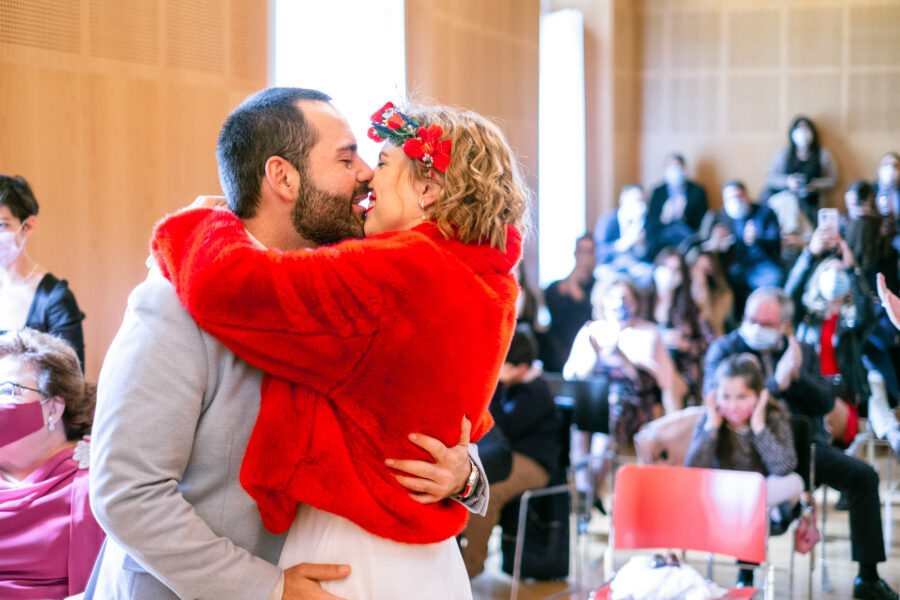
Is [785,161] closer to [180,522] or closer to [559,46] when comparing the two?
[559,46]

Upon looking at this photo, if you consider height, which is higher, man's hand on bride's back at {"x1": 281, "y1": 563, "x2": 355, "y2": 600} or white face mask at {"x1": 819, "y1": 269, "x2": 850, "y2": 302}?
white face mask at {"x1": 819, "y1": 269, "x2": 850, "y2": 302}

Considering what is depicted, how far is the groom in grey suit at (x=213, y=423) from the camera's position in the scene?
1.39 metres

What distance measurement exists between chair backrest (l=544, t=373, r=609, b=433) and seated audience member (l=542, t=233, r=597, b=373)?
1.50 metres

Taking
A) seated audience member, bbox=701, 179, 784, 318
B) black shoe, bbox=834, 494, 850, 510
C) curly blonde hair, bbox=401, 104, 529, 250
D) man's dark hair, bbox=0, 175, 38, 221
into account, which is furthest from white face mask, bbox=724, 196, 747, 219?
curly blonde hair, bbox=401, 104, 529, 250

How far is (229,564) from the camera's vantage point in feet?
4.73

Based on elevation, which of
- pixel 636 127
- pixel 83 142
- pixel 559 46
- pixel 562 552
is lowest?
pixel 562 552

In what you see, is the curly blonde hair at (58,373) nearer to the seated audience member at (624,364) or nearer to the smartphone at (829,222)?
the seated audience member at (624,364)

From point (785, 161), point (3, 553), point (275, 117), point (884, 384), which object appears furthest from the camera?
point (785, 161)

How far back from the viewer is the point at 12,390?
2863mm

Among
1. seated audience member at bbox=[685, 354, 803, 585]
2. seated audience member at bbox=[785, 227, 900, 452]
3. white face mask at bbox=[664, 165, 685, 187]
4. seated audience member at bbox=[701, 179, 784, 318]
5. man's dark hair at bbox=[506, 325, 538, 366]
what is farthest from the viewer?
white face mask at bbox=[664, 165, 685, 187]

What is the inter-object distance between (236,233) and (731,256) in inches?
285

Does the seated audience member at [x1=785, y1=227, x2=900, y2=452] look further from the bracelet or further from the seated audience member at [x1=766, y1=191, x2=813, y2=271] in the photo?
the bracelet

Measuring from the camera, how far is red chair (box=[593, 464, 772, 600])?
141 inches

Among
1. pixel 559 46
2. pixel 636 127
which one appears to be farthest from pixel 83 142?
pixel 636 127
